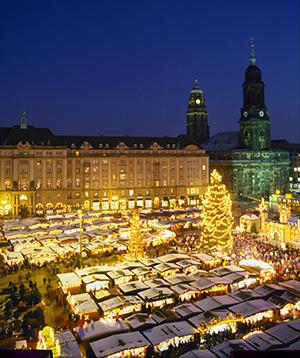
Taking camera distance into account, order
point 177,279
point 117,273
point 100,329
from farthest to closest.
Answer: point 117,273 → point 177,279 → point 100,329

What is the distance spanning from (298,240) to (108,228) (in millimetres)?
20579

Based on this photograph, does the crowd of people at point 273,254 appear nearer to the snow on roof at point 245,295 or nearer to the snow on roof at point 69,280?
the snow on roof at point 245,295

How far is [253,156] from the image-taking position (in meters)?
95.5

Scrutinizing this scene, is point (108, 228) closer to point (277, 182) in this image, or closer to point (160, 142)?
point (160, 142)

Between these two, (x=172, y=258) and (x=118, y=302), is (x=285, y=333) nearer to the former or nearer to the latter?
(x=118, y=302)

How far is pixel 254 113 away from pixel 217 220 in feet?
215

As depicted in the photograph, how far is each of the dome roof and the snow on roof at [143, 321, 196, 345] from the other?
3363 inches

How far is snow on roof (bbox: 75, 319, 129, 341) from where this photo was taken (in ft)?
57.2

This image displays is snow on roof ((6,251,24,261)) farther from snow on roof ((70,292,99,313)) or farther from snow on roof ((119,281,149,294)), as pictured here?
snow on roof ((119,281,149,294))

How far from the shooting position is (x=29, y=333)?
17.9 meters

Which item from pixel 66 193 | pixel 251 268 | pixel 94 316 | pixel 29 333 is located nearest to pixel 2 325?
pixel 29 333

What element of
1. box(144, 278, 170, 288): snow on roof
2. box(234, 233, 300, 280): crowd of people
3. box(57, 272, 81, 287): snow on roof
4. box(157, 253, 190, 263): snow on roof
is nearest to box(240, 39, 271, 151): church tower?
box(234, 233, 300, 280): crowd of people

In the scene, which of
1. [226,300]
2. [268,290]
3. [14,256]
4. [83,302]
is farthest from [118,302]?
[14,256]

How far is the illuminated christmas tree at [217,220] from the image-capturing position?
34.1m
